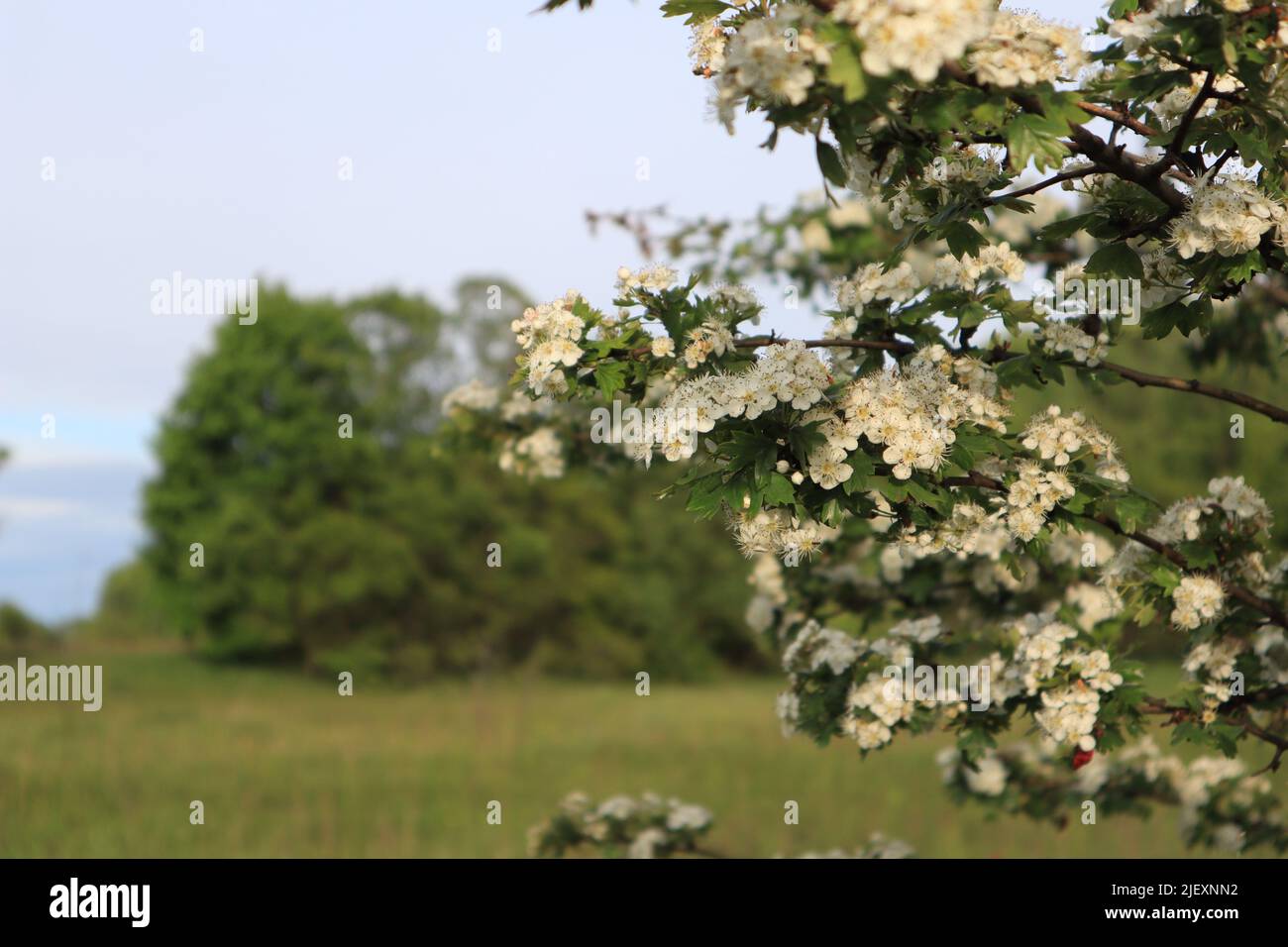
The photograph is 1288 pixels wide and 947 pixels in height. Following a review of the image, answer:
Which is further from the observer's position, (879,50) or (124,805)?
(124,805)

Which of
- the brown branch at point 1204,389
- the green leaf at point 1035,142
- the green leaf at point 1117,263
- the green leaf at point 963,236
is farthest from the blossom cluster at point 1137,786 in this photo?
the green leaf at point 1035,142

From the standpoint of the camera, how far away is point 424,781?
1772 cm

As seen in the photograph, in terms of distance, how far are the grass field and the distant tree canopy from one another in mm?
7350

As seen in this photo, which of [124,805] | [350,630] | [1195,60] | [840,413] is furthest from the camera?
[350,630]

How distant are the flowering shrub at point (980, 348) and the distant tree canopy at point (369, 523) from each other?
31863mm

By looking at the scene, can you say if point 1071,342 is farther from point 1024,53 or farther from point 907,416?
point 1024,53

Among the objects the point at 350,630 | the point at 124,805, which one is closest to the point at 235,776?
the point at 124,805

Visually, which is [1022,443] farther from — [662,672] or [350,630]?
[662,672]

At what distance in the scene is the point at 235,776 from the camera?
56.7 ft

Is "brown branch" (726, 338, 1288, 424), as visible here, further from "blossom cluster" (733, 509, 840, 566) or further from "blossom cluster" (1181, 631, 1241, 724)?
"blossom cluster" (1181, 631, 1241, 724)

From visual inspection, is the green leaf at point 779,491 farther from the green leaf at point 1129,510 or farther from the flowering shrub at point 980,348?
the green leaf at point 1129,510

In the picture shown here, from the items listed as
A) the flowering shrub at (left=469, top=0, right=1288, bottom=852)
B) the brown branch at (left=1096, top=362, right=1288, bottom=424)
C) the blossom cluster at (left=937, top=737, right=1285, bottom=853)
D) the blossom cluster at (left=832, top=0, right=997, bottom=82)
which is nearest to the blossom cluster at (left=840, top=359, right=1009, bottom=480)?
the flowering shrub at (left=469, top=0, right=1288, bottom=852)
